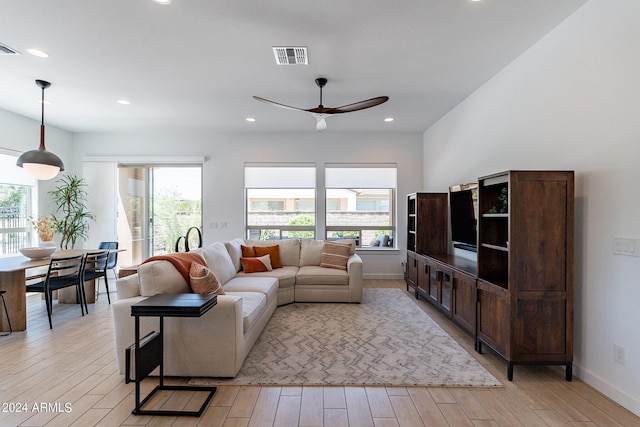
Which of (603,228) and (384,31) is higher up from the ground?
(384,31)

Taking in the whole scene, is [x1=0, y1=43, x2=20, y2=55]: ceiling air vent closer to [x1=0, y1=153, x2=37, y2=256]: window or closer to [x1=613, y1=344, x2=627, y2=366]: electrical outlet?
[x1=0, y1=153, x2=37, y2=256]: window

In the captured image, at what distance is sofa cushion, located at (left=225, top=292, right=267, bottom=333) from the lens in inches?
107

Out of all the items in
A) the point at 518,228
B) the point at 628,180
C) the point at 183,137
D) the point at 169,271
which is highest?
the point at 183,137

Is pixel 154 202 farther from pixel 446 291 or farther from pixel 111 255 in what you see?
pixel 446 291

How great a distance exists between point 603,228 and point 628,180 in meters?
0.38

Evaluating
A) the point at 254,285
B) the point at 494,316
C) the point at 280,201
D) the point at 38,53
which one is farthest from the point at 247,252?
the point at 494,316

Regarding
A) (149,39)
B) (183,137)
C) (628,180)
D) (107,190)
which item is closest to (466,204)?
(628,180)

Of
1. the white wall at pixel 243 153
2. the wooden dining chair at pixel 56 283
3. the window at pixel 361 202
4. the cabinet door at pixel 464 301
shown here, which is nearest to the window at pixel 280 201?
the white wall at pixel 243 153

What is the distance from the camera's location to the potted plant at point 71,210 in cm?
556

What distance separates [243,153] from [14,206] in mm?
3859

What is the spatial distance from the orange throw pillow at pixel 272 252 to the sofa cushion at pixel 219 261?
588 millimetres

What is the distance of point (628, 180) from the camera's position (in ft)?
6.86

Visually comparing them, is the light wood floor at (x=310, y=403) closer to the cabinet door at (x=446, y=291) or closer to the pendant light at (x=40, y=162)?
the cabinet door at (x=446, y=291)

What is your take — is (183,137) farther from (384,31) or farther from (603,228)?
(603,228)
